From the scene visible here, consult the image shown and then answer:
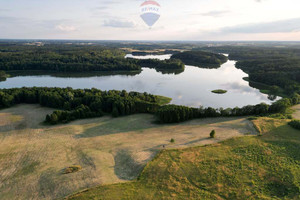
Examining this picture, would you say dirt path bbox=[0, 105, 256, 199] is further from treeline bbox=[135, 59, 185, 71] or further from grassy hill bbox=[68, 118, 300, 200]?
treeline bbox=[135, 59, 185, 71]

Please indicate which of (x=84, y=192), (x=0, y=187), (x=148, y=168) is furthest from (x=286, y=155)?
(x=0, y=187)

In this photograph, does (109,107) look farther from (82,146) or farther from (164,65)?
(164,65)

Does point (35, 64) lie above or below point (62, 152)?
above

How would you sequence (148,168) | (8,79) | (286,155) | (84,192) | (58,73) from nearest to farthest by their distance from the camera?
1. (84,192)
2. (148,168)
3. (286,155)
4. (8,79)
5. (58,73)

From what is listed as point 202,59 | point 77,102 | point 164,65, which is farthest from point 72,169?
point 202,59

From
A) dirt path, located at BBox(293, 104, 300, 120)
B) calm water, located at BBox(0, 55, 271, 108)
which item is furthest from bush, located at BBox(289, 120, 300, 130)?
calm water, located at BBox(0, 55, 271, 108)

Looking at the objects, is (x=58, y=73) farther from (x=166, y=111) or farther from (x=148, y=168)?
(x=148, y=168)
